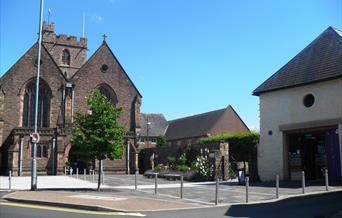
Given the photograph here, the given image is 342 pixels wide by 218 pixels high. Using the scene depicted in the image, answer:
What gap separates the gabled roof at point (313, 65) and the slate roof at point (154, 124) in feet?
146

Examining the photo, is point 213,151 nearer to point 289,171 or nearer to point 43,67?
point 289,171

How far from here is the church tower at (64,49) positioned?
67000 millimetres

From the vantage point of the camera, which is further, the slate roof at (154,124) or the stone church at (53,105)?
the slate roof at (154,124)

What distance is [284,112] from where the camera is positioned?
25062mm

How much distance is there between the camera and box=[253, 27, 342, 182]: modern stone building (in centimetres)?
2233

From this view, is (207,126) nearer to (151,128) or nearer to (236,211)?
(151,128)

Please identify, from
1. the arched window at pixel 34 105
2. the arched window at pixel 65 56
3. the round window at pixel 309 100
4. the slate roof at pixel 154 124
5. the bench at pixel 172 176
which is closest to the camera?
the round window at pixel 309 100

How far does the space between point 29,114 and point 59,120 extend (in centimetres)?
318

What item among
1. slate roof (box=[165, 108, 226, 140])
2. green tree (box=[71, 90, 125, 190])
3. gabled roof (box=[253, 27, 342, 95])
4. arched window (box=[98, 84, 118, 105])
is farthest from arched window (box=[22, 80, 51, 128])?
gabled roof (box=[253, 27, 342, 95])

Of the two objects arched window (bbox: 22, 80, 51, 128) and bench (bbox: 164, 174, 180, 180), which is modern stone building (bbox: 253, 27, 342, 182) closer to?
bench (bbox: 164, 174, 180, 180)

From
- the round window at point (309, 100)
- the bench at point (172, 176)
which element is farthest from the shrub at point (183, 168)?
the round window at point (309, 100)

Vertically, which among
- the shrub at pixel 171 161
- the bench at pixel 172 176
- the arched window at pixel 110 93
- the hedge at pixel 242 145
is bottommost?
the bench at pixel 172 176

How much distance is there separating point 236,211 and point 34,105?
117ft

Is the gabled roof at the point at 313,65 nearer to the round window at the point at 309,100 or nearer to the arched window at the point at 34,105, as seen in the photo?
the round window at the point at 309,100
